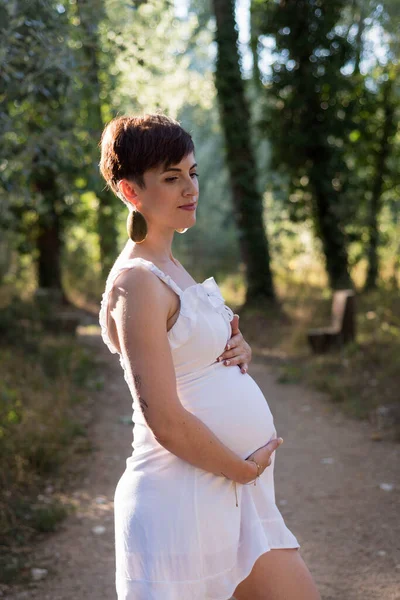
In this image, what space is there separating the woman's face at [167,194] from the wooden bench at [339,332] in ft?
24.5

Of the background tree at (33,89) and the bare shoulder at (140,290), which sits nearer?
the bare shoulder at (140,290)

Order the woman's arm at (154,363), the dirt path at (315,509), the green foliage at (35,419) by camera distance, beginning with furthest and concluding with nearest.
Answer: the green foliage at (35,419) < the dirt path at (315,509) < the woman's arm at (154,363)

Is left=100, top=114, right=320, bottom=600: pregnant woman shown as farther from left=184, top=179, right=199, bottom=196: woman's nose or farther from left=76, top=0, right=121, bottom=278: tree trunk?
left=76, top=0, right=121, bottom=278: tree trunk

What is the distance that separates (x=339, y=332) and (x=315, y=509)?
4.59 metres

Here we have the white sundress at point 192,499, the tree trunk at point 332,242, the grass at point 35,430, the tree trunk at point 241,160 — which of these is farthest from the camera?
the tree trunk at point 332,242

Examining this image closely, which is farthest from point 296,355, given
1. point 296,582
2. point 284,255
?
point 296,582

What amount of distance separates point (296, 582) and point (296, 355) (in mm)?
7969

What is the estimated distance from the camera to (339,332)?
9438mm

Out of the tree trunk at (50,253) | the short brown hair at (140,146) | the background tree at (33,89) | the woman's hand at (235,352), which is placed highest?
the background tree at (33,89)

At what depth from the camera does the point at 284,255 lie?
51.6 feet

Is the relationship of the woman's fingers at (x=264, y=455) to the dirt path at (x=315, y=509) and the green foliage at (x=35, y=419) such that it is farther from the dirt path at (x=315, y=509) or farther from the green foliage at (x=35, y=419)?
the green foliage at (x=35, y=419)

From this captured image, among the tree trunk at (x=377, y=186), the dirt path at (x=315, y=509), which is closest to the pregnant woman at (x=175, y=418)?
the dirt path at (x=315, y=509)

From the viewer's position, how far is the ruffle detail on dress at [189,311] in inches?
78.9

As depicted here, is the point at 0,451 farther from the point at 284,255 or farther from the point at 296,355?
the point at 284,255
